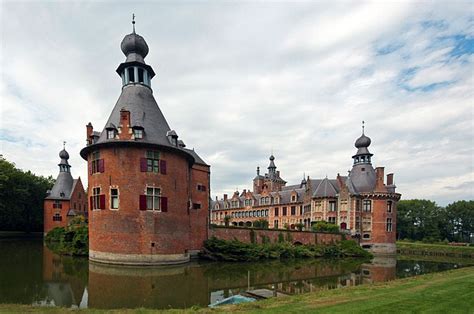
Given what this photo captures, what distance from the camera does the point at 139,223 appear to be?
20.4 meters

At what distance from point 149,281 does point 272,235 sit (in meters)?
17.0

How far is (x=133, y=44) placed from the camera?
2475 cm

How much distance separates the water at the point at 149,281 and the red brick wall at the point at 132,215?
1529 millimetres

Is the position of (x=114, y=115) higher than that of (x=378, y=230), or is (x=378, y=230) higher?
(x=114, y=115)

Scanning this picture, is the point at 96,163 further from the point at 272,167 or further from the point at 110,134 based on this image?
the point at 272,167

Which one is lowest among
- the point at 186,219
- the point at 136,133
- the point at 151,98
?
the point at 186,219

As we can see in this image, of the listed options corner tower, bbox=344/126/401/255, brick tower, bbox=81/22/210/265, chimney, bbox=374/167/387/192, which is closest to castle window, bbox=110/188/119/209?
brick tower, bbox=81/22/210/265

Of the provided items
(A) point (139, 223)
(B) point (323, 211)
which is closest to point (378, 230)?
(B) point (323, 211)

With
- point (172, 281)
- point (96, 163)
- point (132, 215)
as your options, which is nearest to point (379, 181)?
point (132, 215)

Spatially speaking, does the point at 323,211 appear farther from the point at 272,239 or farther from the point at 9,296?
the point at 9,296

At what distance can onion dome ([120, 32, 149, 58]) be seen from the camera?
2478 cm

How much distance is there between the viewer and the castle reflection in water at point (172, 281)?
1191 cm

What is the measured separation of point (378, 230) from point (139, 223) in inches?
1148

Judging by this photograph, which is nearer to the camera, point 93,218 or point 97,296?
point 97,296
